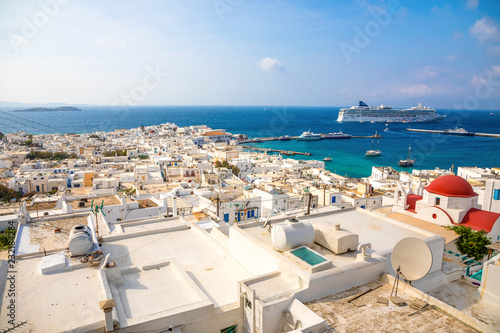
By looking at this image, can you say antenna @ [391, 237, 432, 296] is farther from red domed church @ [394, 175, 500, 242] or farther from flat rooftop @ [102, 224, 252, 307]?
red domed church @ [394, 175, 500, 242]

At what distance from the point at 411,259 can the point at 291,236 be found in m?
2.89

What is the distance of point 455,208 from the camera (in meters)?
16.1

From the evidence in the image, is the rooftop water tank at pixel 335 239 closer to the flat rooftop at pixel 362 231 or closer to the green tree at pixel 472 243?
the flat rooftop at pixel 362 231

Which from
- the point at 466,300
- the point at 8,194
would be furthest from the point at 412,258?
the point at 8,194

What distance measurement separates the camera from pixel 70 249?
921 centimetres

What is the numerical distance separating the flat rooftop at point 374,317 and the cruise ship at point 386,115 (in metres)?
167

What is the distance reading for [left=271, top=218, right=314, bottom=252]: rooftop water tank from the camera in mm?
8430

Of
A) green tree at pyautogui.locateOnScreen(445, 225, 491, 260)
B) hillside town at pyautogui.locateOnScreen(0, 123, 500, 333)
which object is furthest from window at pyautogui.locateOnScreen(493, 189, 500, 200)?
green tree at pyautogui.locateOnScreen(445, 225, 491, 260)

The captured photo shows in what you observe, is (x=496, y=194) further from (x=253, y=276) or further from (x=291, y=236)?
(x=253, y=276)

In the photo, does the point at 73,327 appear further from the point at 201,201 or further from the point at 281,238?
the point at 201,201

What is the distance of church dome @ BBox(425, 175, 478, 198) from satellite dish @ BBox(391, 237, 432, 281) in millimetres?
10087

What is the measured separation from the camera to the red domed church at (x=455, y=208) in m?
15.4

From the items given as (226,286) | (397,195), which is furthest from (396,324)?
(397,195)

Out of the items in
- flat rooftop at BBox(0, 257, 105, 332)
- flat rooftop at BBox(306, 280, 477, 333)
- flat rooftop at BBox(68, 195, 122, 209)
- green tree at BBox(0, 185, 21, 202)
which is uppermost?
flat rooftop at BBox(0, 257, 105, 332)
